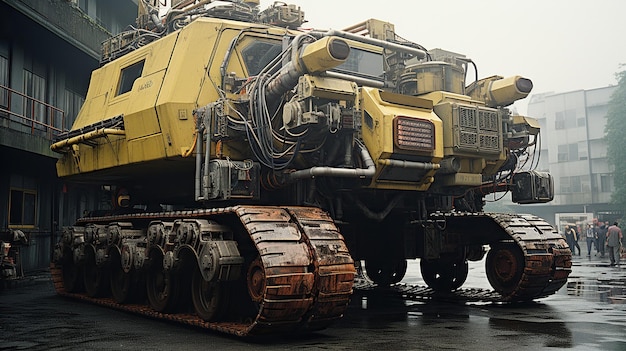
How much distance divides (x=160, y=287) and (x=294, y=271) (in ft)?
11.8

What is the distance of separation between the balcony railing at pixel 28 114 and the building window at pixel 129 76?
620 centimetres

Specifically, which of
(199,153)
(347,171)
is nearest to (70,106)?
(199,153)

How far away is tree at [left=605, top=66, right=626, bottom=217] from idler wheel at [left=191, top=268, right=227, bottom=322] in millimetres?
41205

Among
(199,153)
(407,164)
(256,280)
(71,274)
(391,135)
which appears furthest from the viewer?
(71,274)

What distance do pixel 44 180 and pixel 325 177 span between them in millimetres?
13698

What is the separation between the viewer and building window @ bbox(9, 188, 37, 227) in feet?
62.0

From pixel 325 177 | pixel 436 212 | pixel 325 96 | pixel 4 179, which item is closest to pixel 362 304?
pixel 436 212

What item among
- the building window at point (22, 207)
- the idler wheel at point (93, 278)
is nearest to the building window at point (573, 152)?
the building window at point (22, 207)

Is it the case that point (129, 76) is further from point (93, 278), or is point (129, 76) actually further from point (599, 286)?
point (599, 286)

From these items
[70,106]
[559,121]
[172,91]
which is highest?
[559,121]

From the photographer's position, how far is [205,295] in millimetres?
9383

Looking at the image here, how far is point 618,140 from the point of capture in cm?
4659

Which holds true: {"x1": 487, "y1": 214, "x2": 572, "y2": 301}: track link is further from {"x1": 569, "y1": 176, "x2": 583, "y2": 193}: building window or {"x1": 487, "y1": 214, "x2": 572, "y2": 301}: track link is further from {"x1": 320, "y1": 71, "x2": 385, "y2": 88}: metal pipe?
{"x1": 569, "y1": 176, "x2": 583, "y2": 193}: building window

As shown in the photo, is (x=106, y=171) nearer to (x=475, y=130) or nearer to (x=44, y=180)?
(x=475, y=130)
